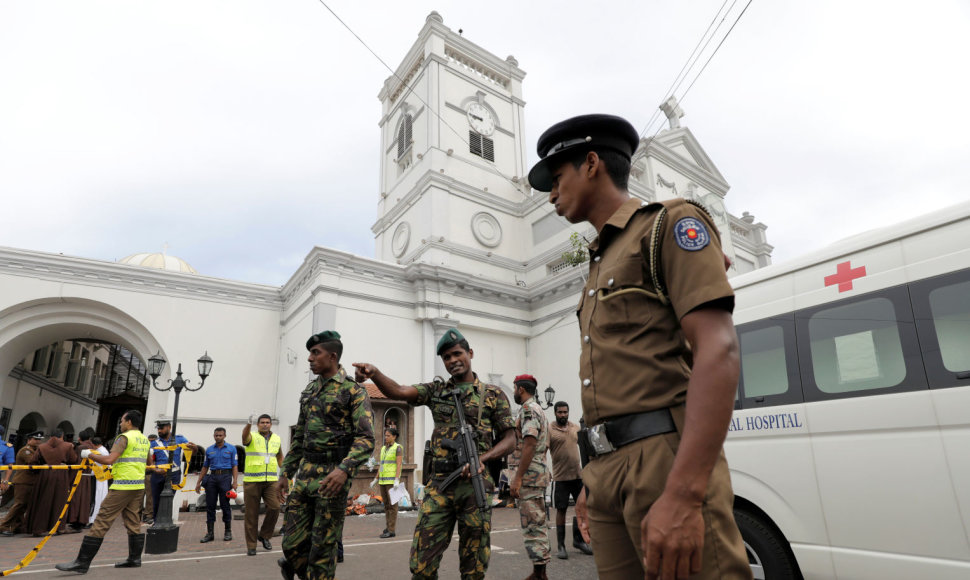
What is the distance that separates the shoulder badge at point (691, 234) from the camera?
149 centimetres

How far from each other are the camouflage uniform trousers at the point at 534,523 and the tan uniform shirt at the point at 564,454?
1164mm

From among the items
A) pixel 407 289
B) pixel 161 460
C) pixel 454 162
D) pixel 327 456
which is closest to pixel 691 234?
pixel 327 456

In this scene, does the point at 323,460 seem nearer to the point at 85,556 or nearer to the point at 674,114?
the point at 85,556

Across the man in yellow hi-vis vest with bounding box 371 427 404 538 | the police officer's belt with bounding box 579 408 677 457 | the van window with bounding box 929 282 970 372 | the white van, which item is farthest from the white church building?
the police officer's belt with bounding box 579 408 677 457

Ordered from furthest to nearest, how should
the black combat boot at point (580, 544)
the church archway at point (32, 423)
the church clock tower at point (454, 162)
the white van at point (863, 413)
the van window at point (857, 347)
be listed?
the church archway at point (32, 423), the church clock tower at point (454, 162), the black combat boot at point (580, 544), the van window at point (857, 347), the white van at point (863, 413)

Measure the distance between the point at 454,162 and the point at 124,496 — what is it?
686 inches

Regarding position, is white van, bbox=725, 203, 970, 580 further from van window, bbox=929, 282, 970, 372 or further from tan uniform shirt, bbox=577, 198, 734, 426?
tan uniform shirt, bbox=577, 198, 734, 426

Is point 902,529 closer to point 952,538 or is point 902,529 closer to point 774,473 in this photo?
point 952,538

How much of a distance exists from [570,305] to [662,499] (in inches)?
710

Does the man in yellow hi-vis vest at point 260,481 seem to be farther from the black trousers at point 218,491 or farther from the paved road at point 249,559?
the black trousers at point 218,491

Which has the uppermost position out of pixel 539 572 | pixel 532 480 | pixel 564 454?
pixel 564 454

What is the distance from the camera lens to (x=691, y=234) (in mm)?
1517

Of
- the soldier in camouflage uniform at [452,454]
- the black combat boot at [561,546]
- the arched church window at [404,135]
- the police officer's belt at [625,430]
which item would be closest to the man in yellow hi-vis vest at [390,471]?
the black combat boot at [561,546]

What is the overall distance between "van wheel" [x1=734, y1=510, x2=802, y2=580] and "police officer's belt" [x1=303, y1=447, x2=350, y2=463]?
118 inches
